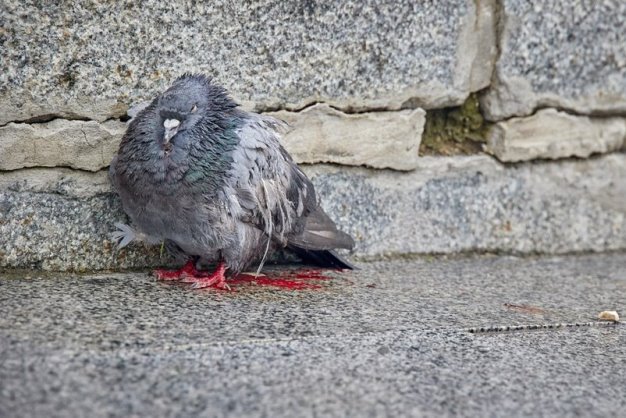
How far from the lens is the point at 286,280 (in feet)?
12.5

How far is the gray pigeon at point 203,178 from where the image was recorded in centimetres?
345

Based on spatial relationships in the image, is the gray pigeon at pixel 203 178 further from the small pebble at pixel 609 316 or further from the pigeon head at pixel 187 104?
the small pebble at pixel 609 316

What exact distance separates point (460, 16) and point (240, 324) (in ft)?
6.40

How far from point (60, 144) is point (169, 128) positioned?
0.51 m

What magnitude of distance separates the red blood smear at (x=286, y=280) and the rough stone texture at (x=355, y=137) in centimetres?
52

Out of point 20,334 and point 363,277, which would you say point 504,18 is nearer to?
point 363,277

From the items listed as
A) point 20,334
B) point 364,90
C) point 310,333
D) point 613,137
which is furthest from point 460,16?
point 20,334

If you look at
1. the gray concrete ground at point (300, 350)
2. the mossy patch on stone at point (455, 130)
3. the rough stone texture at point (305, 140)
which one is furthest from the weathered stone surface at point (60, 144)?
the mossy patch on stone at point (455, 130)

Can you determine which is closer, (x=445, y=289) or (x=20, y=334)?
(x=20, y=334)

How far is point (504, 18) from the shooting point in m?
4.25

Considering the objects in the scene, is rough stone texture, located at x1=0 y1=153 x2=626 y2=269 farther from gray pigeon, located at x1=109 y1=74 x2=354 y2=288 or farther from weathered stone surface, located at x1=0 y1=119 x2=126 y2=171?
gray pigeon, located at x1=109 y1=74 x2=354 y2=288

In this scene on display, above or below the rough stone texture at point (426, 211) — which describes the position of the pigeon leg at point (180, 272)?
below

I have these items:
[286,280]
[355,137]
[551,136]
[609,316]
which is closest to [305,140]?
[355,137]

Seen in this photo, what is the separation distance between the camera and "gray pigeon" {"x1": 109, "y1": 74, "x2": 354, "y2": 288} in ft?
11.3
